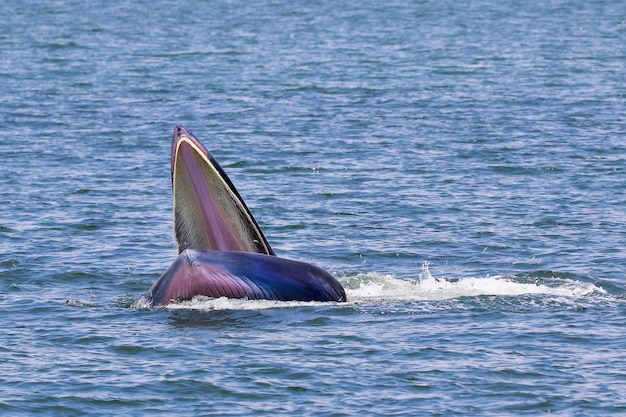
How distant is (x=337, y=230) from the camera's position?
31.0m

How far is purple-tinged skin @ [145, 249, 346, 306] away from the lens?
849 inches

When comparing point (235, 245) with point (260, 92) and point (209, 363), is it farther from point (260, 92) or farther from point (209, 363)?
point (260, 92)

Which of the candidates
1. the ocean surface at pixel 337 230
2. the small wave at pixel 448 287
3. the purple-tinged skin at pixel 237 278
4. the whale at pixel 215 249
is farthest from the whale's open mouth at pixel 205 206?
the small wave at pixel 448 287

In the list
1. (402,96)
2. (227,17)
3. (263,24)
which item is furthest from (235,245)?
(227,17)

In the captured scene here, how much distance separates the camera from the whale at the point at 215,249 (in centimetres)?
2155

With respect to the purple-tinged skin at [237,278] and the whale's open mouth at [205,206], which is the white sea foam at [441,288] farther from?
the whale's open mouth at [205,206]

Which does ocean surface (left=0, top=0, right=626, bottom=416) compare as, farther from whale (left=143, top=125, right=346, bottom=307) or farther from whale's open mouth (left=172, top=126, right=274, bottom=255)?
whale's open mouth (left=172, top=126, right=274, bottom=255)

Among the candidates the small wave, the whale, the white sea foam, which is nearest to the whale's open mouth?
the whale

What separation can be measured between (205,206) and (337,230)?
30.7ft

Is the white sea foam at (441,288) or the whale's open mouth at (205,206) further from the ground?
the whale's open mouth at (205,206)

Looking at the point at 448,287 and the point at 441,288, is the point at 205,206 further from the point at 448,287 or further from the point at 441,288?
the point at 448,287

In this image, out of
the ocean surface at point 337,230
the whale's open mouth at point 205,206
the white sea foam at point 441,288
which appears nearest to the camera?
the ocean surface at point 337,230

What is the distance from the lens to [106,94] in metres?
55.4

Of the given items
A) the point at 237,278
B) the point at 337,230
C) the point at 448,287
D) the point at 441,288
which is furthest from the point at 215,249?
the point at 337,230
